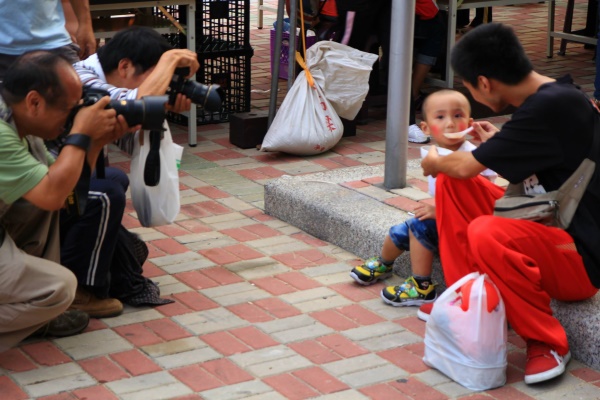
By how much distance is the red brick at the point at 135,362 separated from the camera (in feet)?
12.2

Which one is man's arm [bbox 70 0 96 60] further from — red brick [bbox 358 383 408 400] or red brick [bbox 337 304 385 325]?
red brick [bbox 358 383 408 400]

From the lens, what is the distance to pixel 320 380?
12.0 ft

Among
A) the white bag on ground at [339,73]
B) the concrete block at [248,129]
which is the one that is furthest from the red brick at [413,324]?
the concrete block at [248,129]

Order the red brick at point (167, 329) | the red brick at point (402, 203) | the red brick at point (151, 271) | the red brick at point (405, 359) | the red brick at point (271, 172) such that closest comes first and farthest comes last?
the red brick at point (405, 359) < the red brick at point (167, 329) < the red brick at point (151, 271) < the red brick at point (402, 203) < the red brick at point (271, 172)

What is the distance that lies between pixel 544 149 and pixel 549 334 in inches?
25.3

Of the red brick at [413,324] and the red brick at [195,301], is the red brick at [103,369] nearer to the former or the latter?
the red brick at [195,301]

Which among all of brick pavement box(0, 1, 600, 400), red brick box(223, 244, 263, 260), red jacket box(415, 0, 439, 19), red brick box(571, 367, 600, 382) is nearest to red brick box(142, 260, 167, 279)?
brick pavement box(0, 1, 600, 400)

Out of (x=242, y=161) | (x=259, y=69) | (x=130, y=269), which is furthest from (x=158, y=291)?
(x=259, y=69)

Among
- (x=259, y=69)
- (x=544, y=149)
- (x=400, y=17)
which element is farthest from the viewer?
(x=259, y=69)

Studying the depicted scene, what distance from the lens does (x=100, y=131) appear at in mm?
3662

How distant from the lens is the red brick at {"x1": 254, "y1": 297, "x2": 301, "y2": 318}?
4.23 m

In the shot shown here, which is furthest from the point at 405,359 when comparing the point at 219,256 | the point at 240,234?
the point at 240,234

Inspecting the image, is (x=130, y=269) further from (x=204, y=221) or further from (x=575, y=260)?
(x=575, y=260)

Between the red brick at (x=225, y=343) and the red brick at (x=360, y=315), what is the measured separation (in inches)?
19.7
